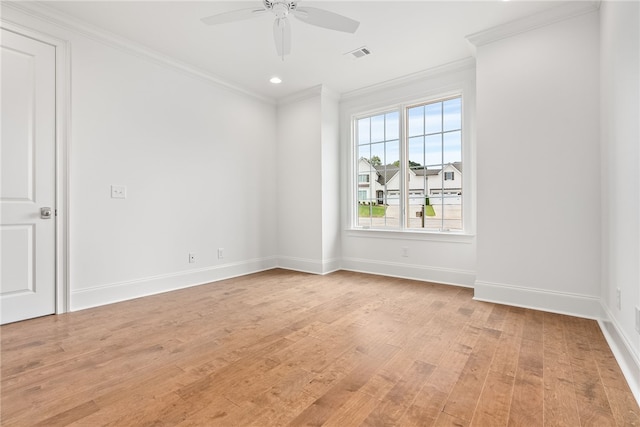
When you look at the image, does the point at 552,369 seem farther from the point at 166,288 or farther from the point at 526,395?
the point at 166,288

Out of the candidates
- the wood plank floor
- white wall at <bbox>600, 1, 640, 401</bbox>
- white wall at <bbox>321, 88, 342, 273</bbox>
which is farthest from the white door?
white wall at <bbox>600, 1, 640, 401</bbox>

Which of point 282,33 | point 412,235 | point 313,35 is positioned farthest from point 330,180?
point 282,33

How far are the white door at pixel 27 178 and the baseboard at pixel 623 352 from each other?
13.9 ft

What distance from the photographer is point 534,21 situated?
2773mm

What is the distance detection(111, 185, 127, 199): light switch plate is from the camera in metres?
3.09

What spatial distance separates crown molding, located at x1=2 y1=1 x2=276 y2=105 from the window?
228 centimetres

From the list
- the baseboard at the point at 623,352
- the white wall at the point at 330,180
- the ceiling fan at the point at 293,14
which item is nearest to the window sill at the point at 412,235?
the white wall at the point at 330,180

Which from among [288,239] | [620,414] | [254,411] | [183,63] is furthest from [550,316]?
[183,63]

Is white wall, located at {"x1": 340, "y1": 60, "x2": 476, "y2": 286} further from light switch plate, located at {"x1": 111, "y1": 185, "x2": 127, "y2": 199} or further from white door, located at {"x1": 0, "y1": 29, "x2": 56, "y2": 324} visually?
white door, located at {"x1": 0, "y1": 29, "x2": 56, "y2": 324}

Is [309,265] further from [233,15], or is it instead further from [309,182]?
[233,15]

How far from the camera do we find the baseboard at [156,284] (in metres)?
2.89

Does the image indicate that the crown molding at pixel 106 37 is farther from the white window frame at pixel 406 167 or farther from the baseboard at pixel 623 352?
the baseboard at pixel 623 352

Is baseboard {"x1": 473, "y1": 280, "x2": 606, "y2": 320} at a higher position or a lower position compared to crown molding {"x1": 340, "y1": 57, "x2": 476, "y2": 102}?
lower

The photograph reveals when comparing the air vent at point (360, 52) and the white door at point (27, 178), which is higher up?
the air vent at point (360, 52)
